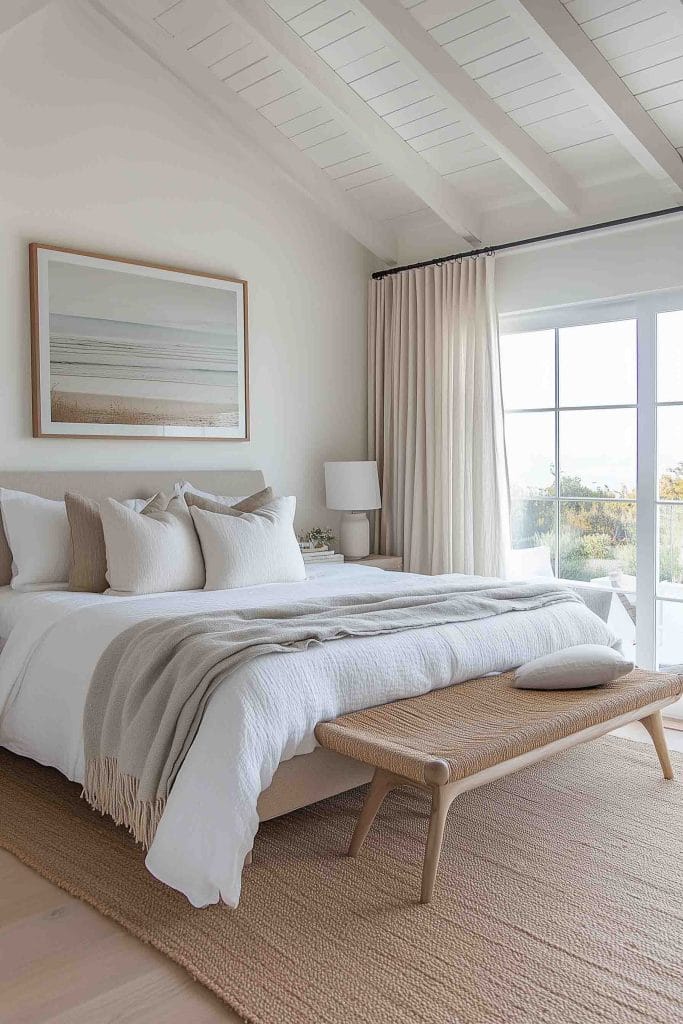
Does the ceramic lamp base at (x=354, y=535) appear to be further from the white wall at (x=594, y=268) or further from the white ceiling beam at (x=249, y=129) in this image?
the white ceiling beam at (x=249, y=129)

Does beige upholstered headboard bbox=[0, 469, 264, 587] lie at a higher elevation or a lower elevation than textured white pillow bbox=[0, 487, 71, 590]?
higher

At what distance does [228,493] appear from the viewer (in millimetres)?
4609

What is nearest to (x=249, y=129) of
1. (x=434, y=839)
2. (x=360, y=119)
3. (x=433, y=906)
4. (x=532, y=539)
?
(x=360, y=119)

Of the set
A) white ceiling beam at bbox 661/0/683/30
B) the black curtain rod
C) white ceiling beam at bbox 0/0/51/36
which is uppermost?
white ceiling beam at bbox 0/0/51/36

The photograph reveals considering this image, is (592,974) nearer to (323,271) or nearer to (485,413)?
(485,413)

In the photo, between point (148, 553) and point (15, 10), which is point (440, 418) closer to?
point (148, 553)

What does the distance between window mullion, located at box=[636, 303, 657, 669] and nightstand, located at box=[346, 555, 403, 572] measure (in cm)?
132

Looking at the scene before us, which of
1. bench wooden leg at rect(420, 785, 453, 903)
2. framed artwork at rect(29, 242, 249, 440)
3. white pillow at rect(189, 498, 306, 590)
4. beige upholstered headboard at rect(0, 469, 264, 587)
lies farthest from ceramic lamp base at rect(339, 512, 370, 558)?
bench wooden leg at rect(420, 785, 453, 903)

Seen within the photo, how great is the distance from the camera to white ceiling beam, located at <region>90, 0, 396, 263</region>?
13.6ft

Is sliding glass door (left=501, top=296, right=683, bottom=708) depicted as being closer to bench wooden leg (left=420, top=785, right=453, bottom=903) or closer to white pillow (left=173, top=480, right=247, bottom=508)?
white pillow (left=173, top=480, right=247, bottom=508)

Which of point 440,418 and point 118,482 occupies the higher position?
point 440,418

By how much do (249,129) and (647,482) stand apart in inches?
104

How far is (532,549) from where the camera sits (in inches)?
186

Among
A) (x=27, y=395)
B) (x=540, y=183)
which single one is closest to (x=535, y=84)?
(x=540, y=183)
